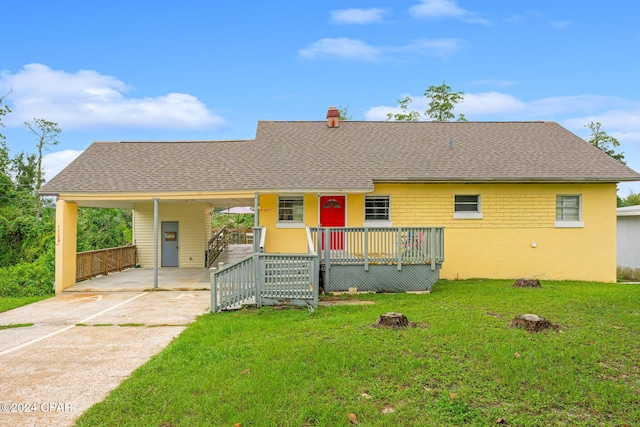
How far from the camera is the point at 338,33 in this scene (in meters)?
21.5

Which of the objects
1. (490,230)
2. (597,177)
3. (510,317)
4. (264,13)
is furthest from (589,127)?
(510,317)

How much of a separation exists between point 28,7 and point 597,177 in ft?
73.3

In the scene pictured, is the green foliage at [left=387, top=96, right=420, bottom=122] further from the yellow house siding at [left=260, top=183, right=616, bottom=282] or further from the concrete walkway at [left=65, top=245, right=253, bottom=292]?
the concrete walkway at [left=65, top=245, right=253, bottom=292]

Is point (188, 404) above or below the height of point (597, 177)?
below

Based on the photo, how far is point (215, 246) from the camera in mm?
19859

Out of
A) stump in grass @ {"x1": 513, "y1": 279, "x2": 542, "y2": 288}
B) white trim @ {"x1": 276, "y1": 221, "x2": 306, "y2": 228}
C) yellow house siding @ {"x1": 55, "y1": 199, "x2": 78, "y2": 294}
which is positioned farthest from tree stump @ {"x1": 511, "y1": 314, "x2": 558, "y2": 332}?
yellow house siding @ {"x1": 55, "y1": 199, "x2": 78, "y2": 294}

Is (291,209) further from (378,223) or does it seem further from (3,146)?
(3,146)

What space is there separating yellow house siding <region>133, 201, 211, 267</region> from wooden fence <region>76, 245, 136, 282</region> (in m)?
0.58

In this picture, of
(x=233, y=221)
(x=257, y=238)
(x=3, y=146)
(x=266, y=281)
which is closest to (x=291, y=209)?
(x=257, y=238)

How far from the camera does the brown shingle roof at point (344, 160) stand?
531 inches

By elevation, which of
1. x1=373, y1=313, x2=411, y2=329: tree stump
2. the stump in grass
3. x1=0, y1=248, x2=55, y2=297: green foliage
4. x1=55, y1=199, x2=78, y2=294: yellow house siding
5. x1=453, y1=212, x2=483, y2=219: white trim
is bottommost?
x1=0, y1=248, x2=55, y2=297: green foliage

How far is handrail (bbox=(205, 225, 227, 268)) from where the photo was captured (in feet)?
62.4

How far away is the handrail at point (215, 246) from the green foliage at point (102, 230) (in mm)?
5109

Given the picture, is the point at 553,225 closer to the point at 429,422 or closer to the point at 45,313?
the point at 429,422
